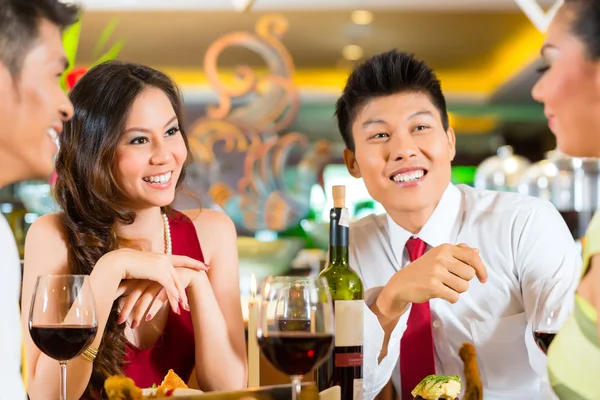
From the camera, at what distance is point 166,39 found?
7836 mm

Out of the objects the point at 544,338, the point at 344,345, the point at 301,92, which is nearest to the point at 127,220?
the point at 344,345

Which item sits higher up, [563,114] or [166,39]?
[166,39]

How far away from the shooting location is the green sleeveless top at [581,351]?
2.90 feet

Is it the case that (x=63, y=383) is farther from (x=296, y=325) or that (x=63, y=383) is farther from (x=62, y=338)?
(x=296, y=325)

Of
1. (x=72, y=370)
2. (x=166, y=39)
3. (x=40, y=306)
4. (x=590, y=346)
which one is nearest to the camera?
(x=590, y=346)

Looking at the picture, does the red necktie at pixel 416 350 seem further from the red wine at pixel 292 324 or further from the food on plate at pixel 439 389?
the red wine at pixel 292 324

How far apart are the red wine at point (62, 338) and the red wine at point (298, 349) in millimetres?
316

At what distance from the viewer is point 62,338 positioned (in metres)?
1.20

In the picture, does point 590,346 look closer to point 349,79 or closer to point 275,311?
point 275,311

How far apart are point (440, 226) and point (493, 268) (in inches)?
6.5

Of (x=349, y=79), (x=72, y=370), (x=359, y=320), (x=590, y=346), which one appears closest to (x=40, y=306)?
(x=72, y=370)

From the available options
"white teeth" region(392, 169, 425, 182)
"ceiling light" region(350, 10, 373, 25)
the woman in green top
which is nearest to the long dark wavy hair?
"white teeth" region(392, 169, 425, 182)

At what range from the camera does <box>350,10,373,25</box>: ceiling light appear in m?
7.03

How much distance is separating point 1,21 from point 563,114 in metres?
0.72
